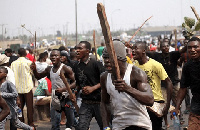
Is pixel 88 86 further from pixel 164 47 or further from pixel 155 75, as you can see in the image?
pixel 164 47

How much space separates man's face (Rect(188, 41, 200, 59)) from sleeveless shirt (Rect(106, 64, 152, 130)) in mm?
1543

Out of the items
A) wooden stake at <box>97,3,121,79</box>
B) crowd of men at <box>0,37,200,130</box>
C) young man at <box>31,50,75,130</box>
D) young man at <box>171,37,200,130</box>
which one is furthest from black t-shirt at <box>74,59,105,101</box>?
wooden stake at <box>97,3,121,79</box>

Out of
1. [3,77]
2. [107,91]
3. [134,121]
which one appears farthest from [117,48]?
[3,77]

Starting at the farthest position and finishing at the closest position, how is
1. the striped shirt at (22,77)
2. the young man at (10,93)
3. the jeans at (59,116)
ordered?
the striped shirt at (22,77) < the jeans at (59,116) < the young man at (10,93)

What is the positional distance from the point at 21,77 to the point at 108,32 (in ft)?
20.9

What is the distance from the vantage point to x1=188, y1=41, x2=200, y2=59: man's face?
549cm

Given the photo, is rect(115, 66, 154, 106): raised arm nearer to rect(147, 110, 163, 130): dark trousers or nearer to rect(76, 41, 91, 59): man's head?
rect(147, 110, 163, 130): dark trousers

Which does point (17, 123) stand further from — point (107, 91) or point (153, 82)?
point (107, 91)

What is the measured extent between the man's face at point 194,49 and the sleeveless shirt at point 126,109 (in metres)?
1.54

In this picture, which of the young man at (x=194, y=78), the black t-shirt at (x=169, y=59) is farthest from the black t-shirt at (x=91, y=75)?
the black t-shirt at (x=169, y=59)

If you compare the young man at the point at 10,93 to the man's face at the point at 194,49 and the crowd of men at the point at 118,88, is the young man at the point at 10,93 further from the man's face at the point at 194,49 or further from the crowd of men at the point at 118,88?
the man's face at the point at 194,49

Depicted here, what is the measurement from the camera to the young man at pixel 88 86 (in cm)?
645

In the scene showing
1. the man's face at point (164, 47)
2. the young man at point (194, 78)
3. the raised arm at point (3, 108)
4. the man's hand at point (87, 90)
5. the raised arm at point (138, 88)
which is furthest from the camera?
the man's face at point (164, 47)

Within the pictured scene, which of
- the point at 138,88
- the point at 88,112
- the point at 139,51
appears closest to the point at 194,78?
the point at 139,51
